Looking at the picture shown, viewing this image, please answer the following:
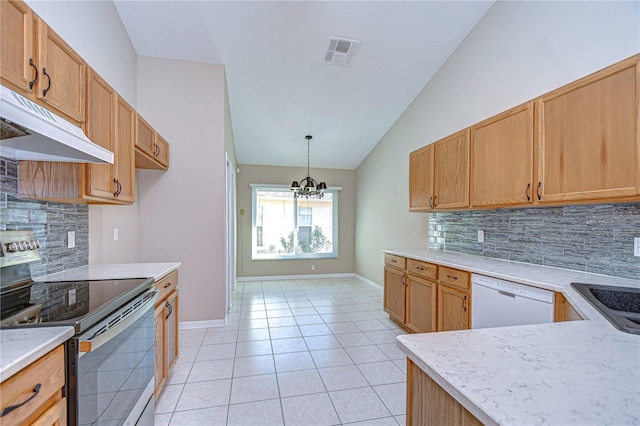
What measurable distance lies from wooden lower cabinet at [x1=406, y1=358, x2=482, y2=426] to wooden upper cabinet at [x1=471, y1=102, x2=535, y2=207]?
1.91m

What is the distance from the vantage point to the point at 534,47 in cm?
254

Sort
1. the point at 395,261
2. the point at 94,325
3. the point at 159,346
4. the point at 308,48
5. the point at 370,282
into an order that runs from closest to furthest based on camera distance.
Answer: the point at 94,325
the point at 159,346
the point at 308,48
the point at 395,261
the point at 370,282

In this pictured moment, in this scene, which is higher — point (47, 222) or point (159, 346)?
point (47, 222)

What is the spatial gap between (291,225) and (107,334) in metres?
5.24

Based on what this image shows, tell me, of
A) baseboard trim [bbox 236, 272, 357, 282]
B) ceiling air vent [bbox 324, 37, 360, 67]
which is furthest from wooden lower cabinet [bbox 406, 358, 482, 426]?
baseboard trim [bbox 236, 272, 357, 282]

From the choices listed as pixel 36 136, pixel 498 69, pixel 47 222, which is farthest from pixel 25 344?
pixel 498 69

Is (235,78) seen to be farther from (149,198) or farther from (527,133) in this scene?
(527,133)

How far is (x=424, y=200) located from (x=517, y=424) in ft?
10.2

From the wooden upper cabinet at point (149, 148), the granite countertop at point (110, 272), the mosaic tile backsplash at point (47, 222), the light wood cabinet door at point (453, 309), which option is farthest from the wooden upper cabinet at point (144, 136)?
the light wood cabinet door at point (453, 309)

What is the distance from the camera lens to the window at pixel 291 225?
20.5 ft

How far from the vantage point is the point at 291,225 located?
21.2 ft

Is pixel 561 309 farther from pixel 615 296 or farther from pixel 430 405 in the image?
pixel 430 405

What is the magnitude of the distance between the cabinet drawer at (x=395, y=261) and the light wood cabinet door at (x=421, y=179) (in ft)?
2.20

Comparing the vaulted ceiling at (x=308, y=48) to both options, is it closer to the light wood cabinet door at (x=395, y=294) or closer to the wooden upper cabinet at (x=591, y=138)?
the wooden upper cabinet at (x=591, y=138)
